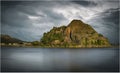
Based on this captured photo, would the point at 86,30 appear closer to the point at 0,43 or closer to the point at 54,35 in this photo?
the point at 54,35

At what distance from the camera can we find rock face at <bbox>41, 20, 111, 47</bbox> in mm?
114375

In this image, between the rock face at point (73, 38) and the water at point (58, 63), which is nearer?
the water at point (58, 63)

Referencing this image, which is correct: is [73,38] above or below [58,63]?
below

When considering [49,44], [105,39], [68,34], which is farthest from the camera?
[49,44]

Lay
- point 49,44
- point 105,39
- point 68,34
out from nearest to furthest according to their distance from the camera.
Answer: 1. point 105,39
2. point 68,34
3. point 49,44

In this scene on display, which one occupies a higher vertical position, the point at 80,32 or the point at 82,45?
the point at 80,32

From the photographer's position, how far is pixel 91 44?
404ft

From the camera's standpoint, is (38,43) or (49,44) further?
(49,44)

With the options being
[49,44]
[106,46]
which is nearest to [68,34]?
[49,44]

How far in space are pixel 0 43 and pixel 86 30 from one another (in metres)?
53.1

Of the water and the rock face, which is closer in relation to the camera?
the water

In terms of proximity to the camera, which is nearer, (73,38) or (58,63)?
(58,63)

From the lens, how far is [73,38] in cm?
11825

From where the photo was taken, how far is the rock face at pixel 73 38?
375 ft
